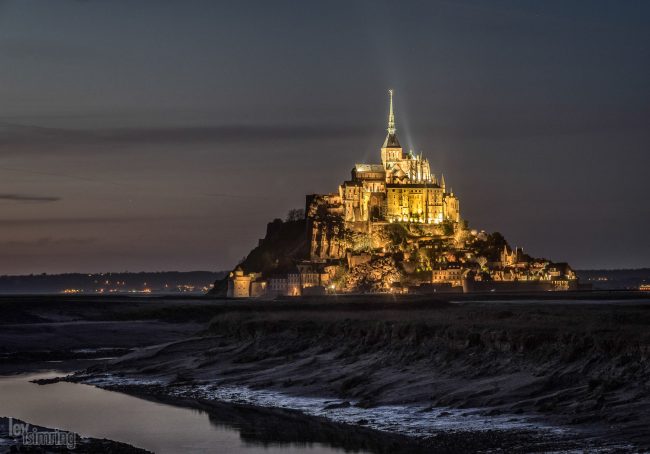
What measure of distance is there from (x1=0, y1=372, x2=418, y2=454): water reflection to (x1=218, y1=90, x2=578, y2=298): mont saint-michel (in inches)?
4693

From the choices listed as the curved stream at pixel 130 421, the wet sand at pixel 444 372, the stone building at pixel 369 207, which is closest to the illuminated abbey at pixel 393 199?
the stone building at pixel 369 207

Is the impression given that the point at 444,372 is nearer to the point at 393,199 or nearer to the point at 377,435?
the point at 377,435

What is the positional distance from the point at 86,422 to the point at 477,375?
1123 cm

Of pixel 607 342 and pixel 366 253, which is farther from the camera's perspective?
pixel 366 253

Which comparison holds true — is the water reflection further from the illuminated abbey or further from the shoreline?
the illuminated abbey

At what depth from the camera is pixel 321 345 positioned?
1591 inches

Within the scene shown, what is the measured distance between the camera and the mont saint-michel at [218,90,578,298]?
512ft

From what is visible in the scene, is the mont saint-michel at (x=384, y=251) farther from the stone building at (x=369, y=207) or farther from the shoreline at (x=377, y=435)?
the shoreline at (x=377, y=435)

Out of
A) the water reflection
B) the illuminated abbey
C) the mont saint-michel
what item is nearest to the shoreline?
the water reflection

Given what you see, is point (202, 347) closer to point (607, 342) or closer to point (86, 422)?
point (86, 422)

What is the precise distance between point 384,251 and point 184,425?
449 ft

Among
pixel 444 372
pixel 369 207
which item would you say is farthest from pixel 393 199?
pixel 444 372

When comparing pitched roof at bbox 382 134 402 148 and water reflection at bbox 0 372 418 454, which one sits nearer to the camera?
water reflection at bbox 0 372 418 454

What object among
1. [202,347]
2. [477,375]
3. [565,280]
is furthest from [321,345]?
[565,280]
